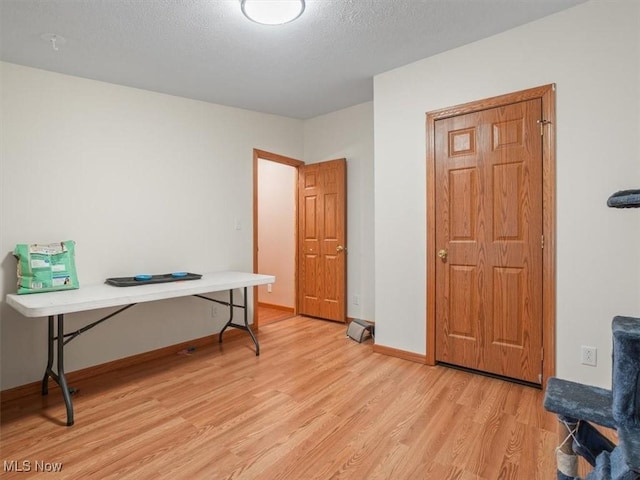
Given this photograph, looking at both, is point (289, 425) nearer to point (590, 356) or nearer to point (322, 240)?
point (590, 356)

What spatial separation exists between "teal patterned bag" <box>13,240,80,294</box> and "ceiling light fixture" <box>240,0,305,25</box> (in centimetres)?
215

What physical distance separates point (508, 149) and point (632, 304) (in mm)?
1244

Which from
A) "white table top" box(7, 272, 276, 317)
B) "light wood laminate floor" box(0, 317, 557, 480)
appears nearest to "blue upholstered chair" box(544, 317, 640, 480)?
"light wood laminate floor" box(0, 317, 557, 480)

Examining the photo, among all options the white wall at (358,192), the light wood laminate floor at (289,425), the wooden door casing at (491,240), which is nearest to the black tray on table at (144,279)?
the light wood laminate floor at (289,425)

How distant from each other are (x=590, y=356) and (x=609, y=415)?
1.19 metres

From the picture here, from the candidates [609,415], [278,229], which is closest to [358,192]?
[278,229]

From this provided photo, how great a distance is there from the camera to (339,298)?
14.3ft

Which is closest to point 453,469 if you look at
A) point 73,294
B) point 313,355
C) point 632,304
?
point 632,304

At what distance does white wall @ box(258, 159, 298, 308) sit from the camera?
16.5 feet

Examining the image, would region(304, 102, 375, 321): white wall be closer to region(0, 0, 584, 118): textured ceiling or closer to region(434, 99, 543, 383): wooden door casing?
region(0, 0, 584, 118): textured ceiling

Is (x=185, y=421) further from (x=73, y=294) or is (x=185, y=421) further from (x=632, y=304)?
(x=632, y=304)

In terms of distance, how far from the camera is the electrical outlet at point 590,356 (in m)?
2.23

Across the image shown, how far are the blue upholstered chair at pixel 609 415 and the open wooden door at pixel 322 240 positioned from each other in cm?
295

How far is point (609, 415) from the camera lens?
1.28 meters
